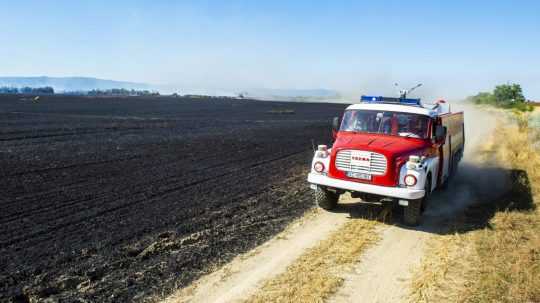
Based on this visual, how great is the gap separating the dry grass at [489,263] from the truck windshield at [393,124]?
105 inches

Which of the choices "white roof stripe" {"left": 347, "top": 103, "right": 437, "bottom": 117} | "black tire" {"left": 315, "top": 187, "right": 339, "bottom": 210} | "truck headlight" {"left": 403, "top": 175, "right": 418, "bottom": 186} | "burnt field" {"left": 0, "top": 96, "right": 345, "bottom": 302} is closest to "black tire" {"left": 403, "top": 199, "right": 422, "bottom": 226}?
"truck headlight" {"left": 403, "top": 175, "right": 418, "bottom": 186}

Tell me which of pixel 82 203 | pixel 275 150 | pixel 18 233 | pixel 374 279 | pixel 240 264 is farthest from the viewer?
pixel 275 150

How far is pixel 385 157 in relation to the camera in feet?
32.0

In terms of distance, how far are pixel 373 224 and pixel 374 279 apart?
3.01m

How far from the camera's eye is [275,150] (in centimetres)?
2166

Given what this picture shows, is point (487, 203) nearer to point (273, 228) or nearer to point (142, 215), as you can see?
point (273, 228)

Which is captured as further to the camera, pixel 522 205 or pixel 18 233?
pixel 522 205

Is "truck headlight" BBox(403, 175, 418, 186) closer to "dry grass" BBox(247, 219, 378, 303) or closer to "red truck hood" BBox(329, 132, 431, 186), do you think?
"red truck hood" BBox(329, 132, 431, 186)

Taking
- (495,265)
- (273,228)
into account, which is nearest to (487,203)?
(495,265)

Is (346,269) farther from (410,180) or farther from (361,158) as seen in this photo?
(361,158)

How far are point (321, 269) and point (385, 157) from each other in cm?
335

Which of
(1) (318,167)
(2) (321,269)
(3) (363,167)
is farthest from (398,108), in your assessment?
(2) (321,269)

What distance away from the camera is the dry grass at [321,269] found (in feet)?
21.2

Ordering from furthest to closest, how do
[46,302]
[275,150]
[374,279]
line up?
[275,150], [374,279], [46,302]
